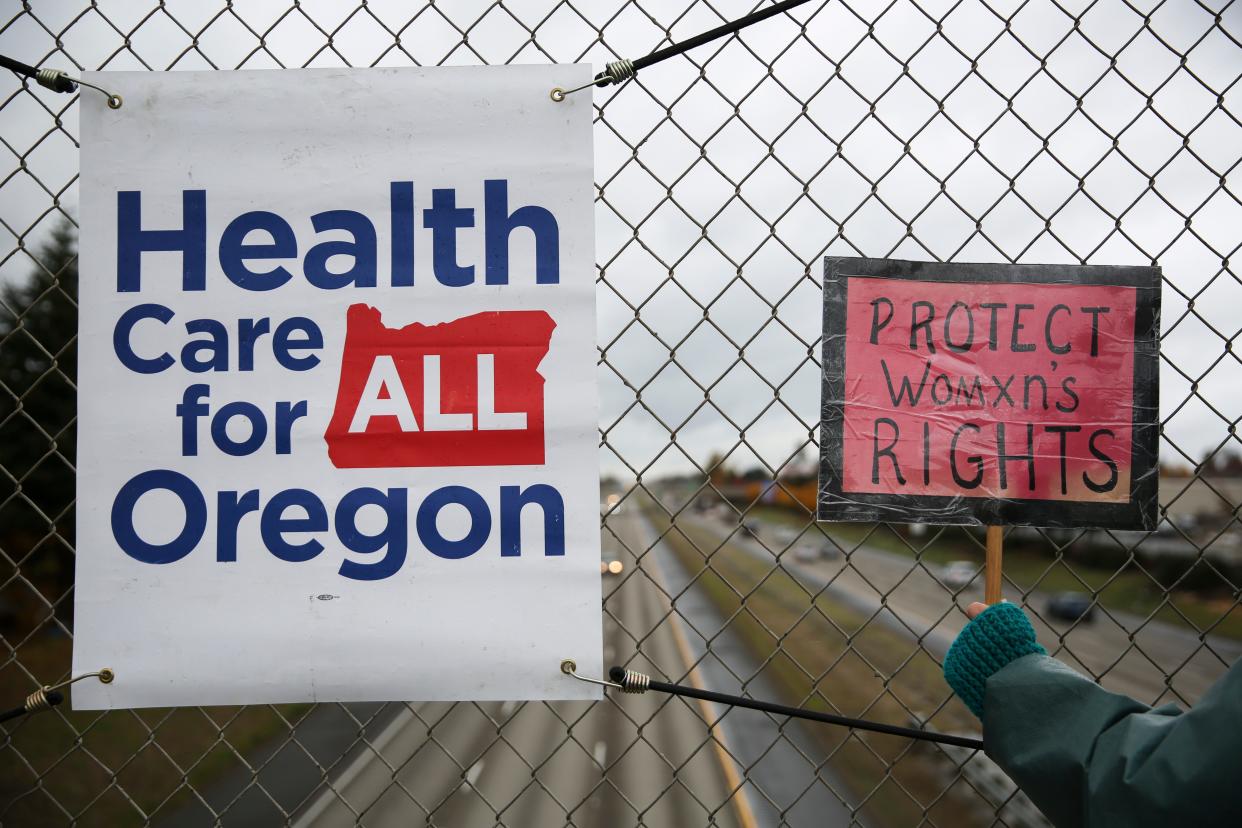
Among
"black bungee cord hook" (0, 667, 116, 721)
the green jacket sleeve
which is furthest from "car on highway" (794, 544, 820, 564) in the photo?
"black bungee cord hook" (0, 667, 116, 721)

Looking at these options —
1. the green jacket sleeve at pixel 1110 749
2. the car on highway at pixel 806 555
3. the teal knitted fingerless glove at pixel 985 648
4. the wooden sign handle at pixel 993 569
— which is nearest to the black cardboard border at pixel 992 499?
the wooden sign handle at pixel 993 569

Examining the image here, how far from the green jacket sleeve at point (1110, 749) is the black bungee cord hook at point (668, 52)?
1.36 metres

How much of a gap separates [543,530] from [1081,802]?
0.99 m

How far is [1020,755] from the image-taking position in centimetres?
120

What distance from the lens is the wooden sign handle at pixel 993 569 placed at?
149 cm

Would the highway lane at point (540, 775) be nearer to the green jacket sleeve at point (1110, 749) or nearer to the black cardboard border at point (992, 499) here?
the black cardboard border at point (992, 499)

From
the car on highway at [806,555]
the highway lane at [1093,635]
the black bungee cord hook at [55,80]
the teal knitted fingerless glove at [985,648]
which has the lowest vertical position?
the car on highway at [806,555]

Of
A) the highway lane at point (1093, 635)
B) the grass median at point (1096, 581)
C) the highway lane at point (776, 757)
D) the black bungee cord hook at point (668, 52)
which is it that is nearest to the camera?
the black bungee cord hook at point (668, 52)

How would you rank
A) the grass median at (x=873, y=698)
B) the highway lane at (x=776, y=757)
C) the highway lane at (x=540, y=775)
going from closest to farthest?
the grass median at (x=873, y=698)
the highway lane at (x=540, y=775)
the highway lane at (x=776, y=757)

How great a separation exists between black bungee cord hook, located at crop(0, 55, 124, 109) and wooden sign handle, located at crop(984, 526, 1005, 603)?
2.03 metres

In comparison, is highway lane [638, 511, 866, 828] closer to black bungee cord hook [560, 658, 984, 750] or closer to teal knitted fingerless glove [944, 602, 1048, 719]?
black bungee cord hook [560, 658, 984, 750]

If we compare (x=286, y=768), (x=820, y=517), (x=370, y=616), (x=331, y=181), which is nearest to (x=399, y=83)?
(x=331, y=181)

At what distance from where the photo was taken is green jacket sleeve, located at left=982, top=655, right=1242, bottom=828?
3.28ft

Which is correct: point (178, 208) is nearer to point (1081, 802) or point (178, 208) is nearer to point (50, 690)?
point (50, 690)
